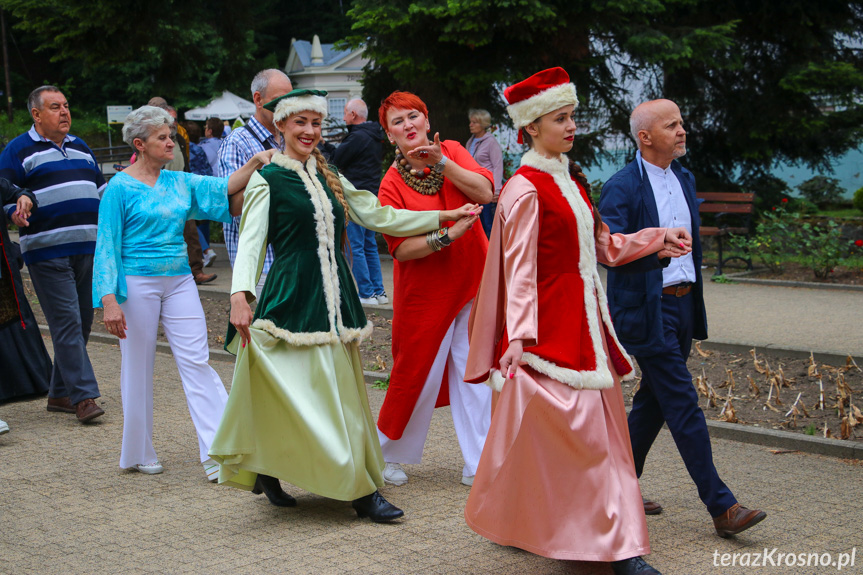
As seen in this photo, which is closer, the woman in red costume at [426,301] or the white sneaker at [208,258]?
the woman in red costume at [426,301]

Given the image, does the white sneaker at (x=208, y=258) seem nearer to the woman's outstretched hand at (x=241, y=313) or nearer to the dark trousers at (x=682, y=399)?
the woman's outstretched hand at (x=241, y=313)

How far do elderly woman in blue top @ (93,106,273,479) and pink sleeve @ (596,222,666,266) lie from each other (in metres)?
2.09

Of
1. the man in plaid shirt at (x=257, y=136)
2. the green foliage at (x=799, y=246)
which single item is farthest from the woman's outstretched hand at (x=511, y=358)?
the green foliage at (x=799, y=246)

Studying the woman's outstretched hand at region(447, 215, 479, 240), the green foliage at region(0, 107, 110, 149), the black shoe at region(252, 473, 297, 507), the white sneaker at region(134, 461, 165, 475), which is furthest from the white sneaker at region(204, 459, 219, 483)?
the green foliage at region(0, 107, 110, 149)

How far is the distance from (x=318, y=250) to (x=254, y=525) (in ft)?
4.50

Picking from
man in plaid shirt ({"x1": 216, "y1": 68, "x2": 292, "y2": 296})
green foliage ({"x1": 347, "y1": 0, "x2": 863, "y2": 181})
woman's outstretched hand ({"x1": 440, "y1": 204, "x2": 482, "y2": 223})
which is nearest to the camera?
woman's outstretched hand ({"x1": 440, "y1": 204, "x2": 482, "y2": 223})

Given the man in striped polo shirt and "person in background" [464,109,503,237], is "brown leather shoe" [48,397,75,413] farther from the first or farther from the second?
"person in background" [464,109,503,237]

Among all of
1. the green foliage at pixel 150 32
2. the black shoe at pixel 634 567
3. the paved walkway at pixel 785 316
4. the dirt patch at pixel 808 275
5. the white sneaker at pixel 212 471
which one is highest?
the green foliage at pixel 150 32

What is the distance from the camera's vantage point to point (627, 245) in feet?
13.8

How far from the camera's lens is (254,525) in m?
4.61

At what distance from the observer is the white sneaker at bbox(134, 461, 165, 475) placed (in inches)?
217

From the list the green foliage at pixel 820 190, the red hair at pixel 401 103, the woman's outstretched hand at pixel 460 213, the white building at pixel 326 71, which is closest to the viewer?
the woman's outstretched hand at pixel 460 213

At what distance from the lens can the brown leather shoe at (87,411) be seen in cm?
665

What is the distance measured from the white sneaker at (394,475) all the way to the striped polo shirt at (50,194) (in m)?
3.05
